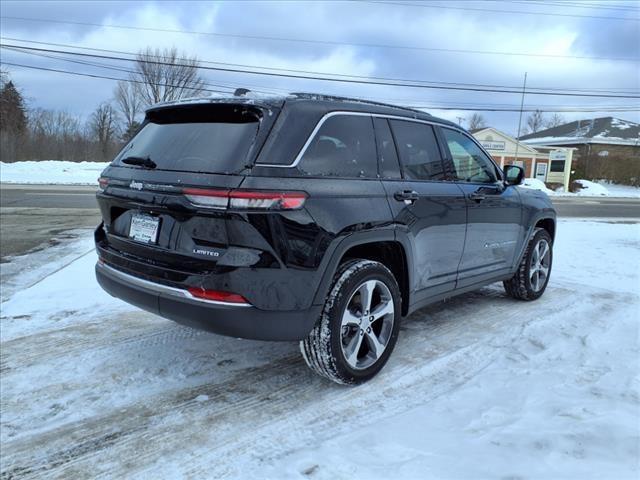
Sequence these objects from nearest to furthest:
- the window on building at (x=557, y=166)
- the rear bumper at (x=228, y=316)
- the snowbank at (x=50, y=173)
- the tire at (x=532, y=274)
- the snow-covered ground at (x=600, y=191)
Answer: the rear bumper at (x=228, y=316) < the tire at (x=532, y=274) < the snowbank at (x=50, y=173) < the snow-covered ground at (x=600, y=191) < the window on building at (x=557, y=166)

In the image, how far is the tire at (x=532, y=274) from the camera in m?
5.23

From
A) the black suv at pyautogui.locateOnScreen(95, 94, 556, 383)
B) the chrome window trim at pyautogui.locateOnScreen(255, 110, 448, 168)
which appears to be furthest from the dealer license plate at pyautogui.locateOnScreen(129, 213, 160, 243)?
the chrome window trim at pyautogui.locateOnScreen(255, 110, 448, 168)

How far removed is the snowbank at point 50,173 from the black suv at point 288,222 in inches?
1042

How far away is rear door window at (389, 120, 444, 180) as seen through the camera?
3.68m

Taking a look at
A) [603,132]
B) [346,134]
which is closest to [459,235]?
[346,134]

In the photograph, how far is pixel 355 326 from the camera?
326 cm

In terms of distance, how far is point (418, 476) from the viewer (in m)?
2.39

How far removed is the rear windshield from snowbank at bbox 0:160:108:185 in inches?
1032

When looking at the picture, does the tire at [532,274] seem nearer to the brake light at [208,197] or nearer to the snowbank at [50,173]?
the brake light at [208,197]

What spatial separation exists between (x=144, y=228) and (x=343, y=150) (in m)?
1.31

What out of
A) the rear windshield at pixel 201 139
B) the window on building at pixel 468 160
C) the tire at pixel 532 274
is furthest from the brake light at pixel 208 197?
the tire at pixel 532 274

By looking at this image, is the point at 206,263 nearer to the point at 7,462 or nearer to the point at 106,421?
the point at 106,421

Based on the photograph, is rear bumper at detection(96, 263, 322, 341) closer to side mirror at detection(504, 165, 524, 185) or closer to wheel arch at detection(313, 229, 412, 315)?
wheel arch at detection(313, 229, 412, 315)

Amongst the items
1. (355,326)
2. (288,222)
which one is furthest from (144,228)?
(355,326)
